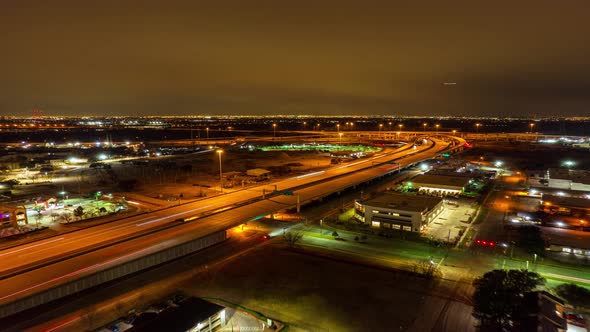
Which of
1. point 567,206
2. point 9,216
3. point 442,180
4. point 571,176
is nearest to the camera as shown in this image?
point 9,216

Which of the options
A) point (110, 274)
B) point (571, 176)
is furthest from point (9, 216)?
point (571, 176)

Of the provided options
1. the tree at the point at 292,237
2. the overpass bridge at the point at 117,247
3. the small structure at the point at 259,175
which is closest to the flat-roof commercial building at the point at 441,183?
the overpass bridge at the point at 117,247

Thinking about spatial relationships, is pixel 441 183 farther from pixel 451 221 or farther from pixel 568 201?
pixel 568 201

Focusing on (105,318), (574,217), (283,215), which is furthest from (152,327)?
(574,217)

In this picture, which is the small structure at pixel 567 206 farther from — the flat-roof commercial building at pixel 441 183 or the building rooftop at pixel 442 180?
the building rooftop at pixel 442 180

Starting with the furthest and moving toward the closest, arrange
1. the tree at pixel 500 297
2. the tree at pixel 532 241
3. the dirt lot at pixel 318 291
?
the tree at pixel 532 241 < the dirt lot at pixel 318 291 < the tree at pixel 500 297

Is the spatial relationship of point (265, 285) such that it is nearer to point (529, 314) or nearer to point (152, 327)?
point (152, 327)

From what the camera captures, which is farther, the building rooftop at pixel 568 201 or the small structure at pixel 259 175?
the small structure at pixel 259 175
